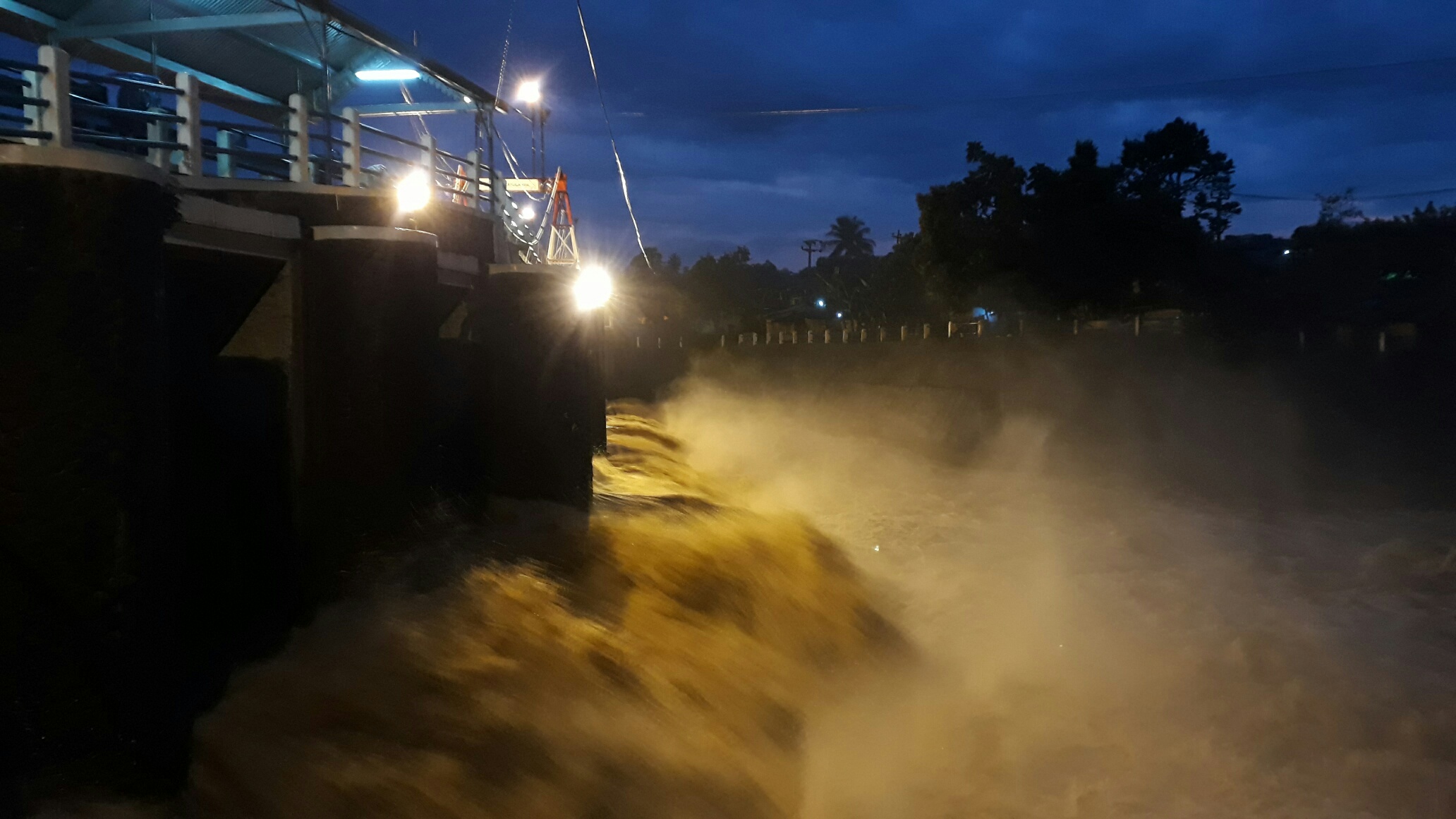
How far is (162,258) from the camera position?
5328mm

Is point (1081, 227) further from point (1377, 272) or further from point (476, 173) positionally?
point (476, 173)

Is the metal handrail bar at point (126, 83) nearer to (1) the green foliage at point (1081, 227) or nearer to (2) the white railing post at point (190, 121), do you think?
(2) the white railing post at point (190, 121)

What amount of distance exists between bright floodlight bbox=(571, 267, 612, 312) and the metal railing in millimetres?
2111

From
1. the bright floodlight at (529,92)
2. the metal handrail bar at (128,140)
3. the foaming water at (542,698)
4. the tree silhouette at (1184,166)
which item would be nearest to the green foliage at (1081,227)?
the tree silhouette at (1184,166)

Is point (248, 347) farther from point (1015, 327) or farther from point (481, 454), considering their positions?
point (1015, 327)

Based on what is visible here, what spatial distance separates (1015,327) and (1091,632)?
781 inches

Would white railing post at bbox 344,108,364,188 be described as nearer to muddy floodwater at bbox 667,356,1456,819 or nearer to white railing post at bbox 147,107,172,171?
white railing post at bbox 147,107,172,171

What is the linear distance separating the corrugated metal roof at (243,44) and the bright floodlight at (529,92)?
8.88 ft

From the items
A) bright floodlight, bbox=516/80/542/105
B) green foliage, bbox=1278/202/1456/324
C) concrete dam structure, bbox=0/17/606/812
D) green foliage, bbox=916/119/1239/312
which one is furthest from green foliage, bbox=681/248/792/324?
concrete dam structure, bbox=0/17/606/812

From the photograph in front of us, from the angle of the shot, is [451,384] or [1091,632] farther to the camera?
[1091,632]

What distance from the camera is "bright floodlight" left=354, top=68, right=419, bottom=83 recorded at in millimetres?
13953

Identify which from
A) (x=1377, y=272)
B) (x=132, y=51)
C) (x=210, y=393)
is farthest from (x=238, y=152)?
(x=1377, y=272)

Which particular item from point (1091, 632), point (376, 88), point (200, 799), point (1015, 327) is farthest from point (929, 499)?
point (200, 799)

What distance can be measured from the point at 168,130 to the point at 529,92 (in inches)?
354
